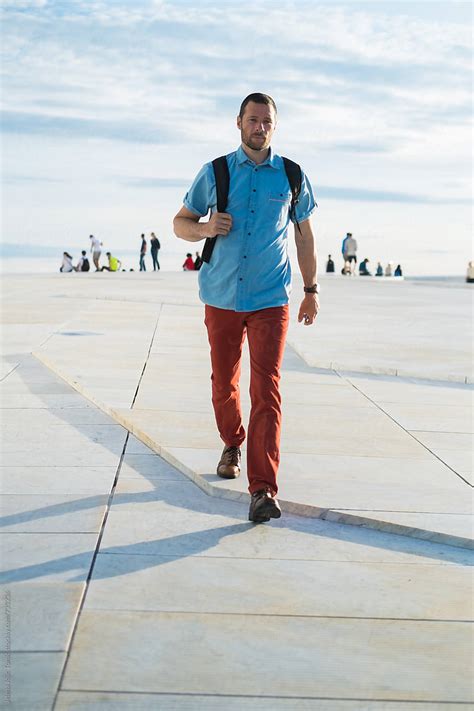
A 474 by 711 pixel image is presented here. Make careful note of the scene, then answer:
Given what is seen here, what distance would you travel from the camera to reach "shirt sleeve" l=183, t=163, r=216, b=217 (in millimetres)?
5387

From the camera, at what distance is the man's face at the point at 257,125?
5.22 m

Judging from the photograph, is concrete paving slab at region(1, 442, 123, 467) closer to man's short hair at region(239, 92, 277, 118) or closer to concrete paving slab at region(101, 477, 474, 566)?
concrete paving slab at region(101, 477, 474, 566)

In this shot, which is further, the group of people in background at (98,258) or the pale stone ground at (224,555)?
the group of people in background at (98,258)

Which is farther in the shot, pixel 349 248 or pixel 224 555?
pixel 349 248

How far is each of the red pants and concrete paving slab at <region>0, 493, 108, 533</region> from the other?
2.79 ft

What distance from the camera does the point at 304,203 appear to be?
5535 millimetres

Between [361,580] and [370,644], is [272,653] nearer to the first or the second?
[370,644]

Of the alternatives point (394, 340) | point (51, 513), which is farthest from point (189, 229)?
point (394, 340)

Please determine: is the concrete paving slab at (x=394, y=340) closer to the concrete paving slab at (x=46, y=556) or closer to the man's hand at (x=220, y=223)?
the man's hand at (x=220, y=223)

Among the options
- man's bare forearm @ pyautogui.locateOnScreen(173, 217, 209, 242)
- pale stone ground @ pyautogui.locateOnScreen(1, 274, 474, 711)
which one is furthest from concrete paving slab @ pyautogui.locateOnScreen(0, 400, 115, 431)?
man's bare forearm @ pyautogui.locateOnScreen(173, 217, 209, 242)

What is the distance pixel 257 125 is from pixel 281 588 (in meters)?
2.42

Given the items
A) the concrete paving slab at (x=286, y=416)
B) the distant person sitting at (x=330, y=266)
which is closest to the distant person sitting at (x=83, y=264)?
the distant person sitting at (x=330, y=266)

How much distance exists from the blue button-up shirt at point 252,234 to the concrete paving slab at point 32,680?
7.87 feet

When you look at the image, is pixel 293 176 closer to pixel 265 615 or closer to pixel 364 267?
pixel 265 615
